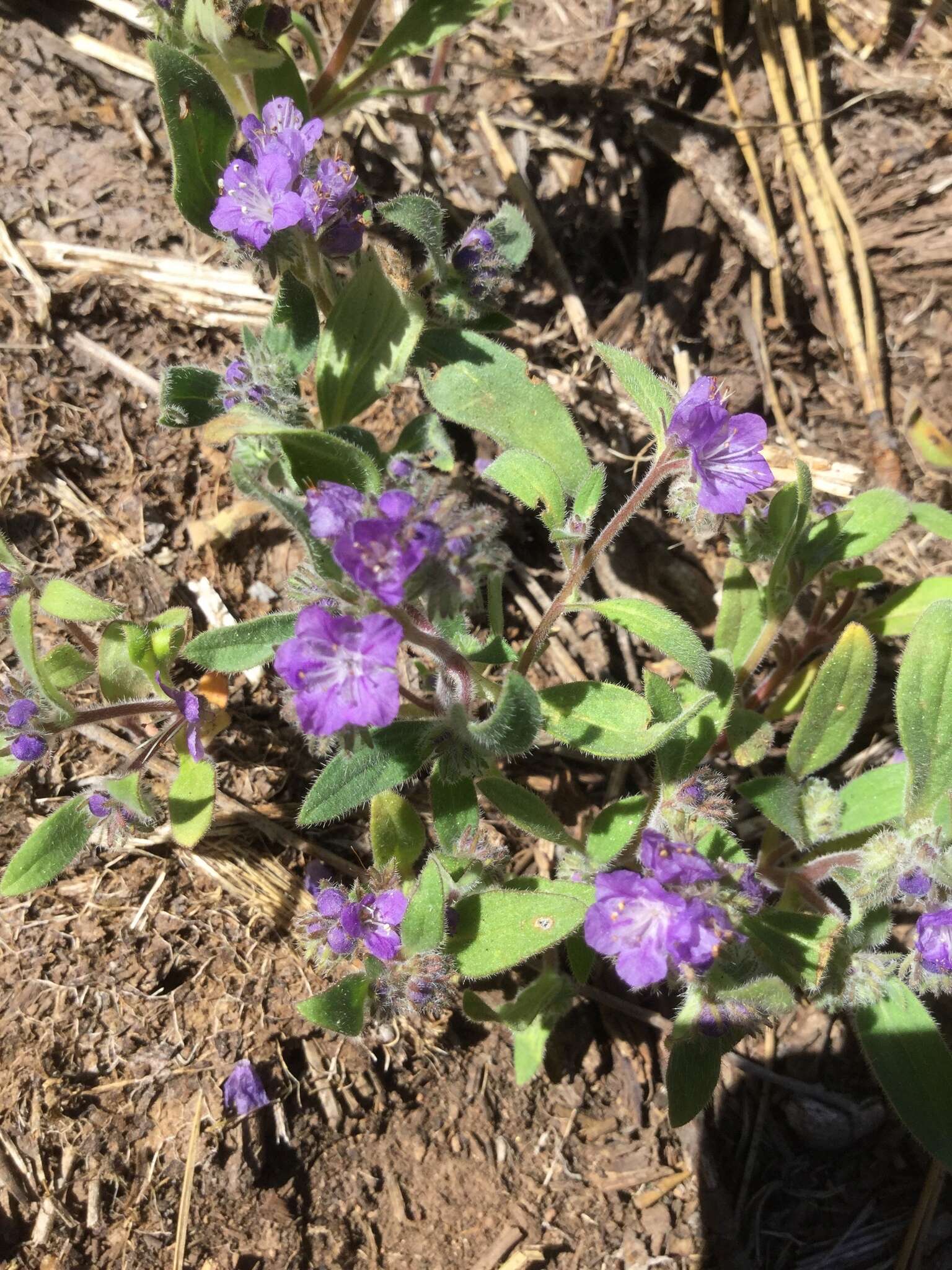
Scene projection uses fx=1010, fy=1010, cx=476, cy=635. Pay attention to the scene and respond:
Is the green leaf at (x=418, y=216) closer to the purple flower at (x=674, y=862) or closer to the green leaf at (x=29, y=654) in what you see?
the green leaf at (x=29, y=654)

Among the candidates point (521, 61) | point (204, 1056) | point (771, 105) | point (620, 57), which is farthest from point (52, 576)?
point (771, 105)

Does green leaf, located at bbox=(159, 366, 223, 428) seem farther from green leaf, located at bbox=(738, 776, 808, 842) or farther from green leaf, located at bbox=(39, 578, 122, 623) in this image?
green leaf, located at bbox=(738, 776, 808, 842)

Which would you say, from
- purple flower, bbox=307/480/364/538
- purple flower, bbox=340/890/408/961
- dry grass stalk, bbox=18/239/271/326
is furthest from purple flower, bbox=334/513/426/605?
dry grass stalk, bbox=18/239/271/326

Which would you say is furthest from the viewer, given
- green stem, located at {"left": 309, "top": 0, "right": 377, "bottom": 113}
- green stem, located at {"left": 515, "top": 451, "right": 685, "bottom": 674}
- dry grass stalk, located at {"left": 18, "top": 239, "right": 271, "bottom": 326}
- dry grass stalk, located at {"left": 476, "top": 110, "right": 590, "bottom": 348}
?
dry grass stalk, located at {"left": 476, "top": 110, "right": 590, "bottom": 348}

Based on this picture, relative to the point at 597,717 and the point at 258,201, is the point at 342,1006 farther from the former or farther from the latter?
the point at 258,201

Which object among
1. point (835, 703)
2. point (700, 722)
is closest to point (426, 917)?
point (700, 722)

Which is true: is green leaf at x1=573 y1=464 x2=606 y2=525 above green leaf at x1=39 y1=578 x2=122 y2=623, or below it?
above

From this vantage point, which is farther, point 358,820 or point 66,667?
point 358,820
